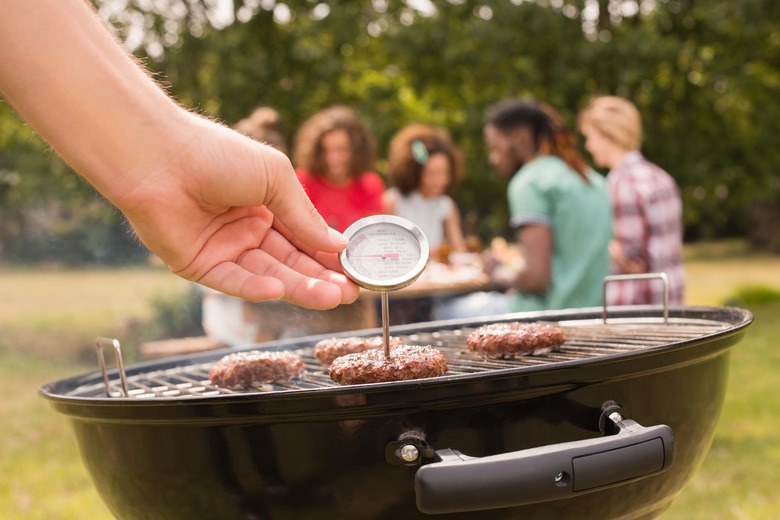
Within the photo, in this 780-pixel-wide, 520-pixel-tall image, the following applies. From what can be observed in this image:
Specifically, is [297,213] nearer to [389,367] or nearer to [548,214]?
[389,367]

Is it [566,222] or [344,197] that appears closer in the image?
[566,222]

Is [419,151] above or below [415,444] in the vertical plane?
above

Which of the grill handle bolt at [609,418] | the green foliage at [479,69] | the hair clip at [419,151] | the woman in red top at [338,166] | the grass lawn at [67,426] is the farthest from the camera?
the green foliage at [479,69]

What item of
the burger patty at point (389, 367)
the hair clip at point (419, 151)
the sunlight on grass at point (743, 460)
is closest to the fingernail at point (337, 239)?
the burger patty at point (389, 367)

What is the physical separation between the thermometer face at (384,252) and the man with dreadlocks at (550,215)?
9.08 ft

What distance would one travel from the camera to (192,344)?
17.9ft

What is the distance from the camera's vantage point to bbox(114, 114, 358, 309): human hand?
60.7 inches

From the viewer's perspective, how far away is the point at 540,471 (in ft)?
4.58

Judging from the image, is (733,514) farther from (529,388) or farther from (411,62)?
(411,62)

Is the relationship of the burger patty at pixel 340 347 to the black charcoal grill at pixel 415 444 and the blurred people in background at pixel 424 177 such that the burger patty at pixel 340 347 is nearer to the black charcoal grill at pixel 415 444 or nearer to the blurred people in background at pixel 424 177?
the black charcoal grill at pixel 415 444

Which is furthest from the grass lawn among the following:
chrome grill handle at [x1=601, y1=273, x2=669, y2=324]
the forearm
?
the forearm

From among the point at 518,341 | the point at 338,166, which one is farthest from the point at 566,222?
the point at 518,341

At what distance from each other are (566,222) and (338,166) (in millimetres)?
1850

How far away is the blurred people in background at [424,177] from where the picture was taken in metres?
6.21
